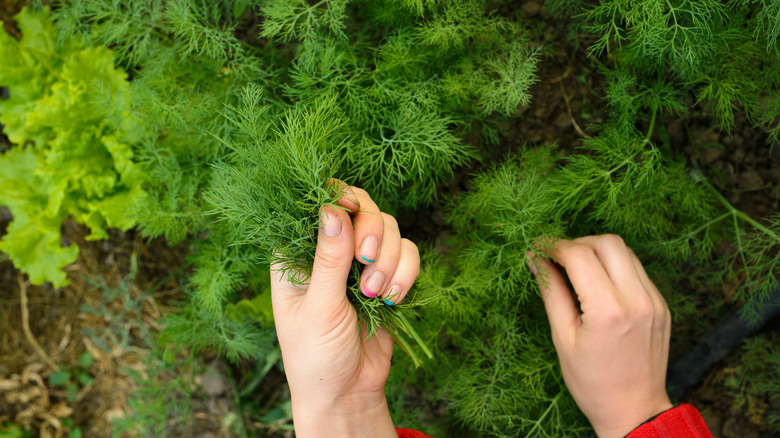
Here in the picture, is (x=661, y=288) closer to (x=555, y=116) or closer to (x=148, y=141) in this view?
(x=555, y=116)

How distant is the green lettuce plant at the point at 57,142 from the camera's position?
1.73 metres

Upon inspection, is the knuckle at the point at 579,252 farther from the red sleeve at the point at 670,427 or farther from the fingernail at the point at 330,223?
the fingernail at the point at 330,223

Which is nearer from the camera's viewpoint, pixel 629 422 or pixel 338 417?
pixel 338 417

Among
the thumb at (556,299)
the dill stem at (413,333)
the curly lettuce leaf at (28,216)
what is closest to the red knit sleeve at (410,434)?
the dill stem at (413,333)

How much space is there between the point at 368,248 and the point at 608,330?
759 mm

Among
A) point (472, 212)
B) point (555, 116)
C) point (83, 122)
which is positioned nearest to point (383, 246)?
point (472, 212)

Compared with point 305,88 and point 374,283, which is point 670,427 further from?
point 305,88

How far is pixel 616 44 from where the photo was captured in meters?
1.71

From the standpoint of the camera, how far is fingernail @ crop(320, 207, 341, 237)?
3.05 feet

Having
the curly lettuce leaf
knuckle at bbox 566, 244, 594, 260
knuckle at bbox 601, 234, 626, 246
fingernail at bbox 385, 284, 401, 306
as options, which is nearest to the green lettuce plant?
the curly lettuce leaf

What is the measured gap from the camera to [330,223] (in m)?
0.93

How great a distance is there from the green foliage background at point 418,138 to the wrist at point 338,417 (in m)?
0.22

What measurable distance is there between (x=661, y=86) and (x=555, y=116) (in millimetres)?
476

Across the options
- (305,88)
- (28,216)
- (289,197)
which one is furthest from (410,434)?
(28,216)
